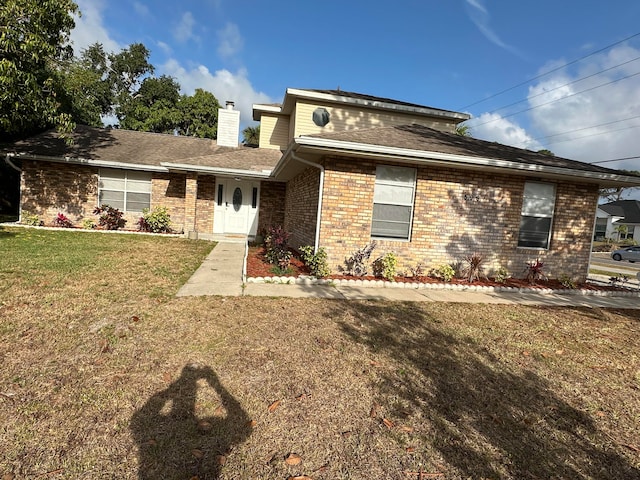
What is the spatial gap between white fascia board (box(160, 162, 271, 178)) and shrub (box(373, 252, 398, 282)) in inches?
252

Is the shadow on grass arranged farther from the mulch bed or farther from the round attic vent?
the round attic vent

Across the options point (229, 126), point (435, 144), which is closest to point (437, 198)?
point (435, 144)

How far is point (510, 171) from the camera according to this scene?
7680mm

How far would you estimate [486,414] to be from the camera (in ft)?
9.13

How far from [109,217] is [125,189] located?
128 centimetres

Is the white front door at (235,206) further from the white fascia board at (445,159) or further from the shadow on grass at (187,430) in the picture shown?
the shadow on grass at (187,430)

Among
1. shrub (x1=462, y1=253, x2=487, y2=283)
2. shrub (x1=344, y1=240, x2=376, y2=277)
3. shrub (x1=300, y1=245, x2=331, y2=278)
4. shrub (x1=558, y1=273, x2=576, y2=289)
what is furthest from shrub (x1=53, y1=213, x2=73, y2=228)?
shrub (x1=558, y1=273, x2=576, y2=289)

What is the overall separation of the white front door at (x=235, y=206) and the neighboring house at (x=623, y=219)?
158 ft

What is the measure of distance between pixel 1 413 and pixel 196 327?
1904mm

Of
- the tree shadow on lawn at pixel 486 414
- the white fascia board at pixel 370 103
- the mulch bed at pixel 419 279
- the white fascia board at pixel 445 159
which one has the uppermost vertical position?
the white fascia board at pixel 370 103

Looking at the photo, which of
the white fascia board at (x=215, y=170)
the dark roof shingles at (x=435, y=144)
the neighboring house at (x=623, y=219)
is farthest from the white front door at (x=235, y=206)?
the neighboring house at (x=623, y=219)

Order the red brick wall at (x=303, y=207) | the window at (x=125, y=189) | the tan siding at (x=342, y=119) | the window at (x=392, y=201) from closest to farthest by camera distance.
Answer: the window at (x=392, y=201), the red brick wall at (x=303, y=207), the tan siding at (x=342, y=119), the window at (x=125, y=189)

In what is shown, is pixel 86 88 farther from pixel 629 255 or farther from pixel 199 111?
pixel 629 255

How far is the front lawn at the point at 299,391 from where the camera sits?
2.17m
